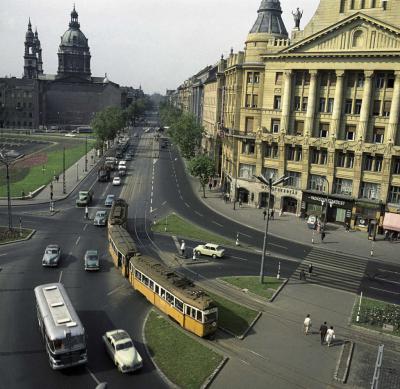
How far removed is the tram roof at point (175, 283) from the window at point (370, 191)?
40.3 metres

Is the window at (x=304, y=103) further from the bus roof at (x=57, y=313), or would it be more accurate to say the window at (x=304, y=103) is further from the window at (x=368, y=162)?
the bus roof at (x=57, y=313)

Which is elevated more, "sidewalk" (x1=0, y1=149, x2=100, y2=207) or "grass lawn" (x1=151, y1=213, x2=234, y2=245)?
"sidewalk" (x1=0, y1=149, x2=100, y2=207)

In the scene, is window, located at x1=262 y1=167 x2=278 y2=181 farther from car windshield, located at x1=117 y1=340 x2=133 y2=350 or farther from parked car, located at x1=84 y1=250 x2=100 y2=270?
car windshield, located at x1=117 y1=340 x2=133 y2=350

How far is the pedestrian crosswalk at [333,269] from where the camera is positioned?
46.0m

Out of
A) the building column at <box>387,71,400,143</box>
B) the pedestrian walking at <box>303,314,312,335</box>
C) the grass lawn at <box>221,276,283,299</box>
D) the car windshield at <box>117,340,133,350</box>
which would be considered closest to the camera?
the car windshield at <box>117,340,133,350</box>

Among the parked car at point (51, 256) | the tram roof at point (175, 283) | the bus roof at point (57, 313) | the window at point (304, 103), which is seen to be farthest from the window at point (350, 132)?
the bus roof at point (57, 313)

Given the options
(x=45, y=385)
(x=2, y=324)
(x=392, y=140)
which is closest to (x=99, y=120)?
(x=392, y=140)

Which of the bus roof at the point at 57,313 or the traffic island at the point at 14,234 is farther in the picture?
the traffic island at the point at 14,234

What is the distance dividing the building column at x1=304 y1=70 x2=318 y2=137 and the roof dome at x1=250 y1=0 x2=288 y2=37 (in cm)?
1336

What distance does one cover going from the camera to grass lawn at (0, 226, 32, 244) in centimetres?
5462

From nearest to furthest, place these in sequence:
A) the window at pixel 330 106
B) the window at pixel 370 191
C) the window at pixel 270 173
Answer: the window at pixel 370 191 → the window at pixel 330 106 → the window at pixel 270 173

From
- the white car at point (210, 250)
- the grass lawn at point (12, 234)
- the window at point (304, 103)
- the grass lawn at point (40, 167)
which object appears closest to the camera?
the white car at point (210, 250)

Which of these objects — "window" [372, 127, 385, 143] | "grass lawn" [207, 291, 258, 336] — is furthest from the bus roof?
"window" [372, 127, 385, 143]

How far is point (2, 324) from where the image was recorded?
33406 mm
